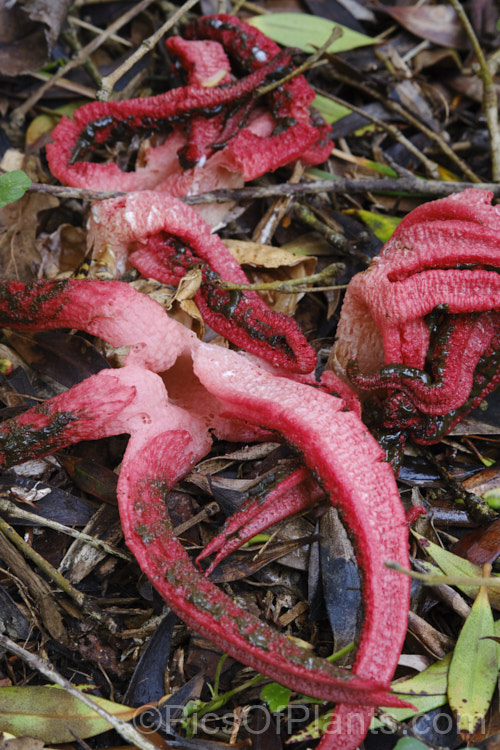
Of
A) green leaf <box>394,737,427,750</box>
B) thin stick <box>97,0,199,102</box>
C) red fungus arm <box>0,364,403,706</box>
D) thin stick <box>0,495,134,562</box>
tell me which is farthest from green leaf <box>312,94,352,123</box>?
green leaf <box>394,737,427,750</box>

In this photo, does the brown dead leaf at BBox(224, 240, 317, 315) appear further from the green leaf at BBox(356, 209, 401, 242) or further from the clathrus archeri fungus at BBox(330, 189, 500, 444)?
the clathrus archeri fungus at BBox(330, 189, 500, 444)

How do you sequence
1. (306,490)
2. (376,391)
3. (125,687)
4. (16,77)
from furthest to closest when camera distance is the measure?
(16,77)
(376,391)
(306,490)
(125,687)

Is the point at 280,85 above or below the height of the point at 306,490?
above

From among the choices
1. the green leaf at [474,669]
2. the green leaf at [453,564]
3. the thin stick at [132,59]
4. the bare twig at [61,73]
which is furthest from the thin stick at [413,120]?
the green leaf at [474,669]

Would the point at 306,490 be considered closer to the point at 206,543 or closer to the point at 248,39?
the point at 206,543

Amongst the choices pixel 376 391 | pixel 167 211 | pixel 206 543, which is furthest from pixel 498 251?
pixel 206 543

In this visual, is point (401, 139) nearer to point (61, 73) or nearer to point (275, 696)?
point (61, 73)
